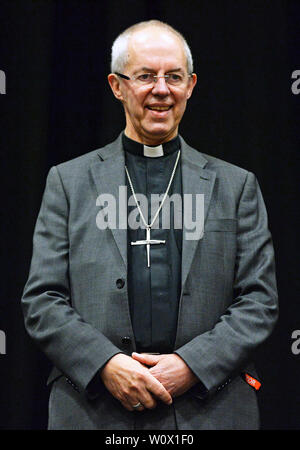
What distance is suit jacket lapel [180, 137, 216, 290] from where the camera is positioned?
2.15m

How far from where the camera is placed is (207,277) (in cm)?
216

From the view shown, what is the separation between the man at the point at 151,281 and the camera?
2.05m

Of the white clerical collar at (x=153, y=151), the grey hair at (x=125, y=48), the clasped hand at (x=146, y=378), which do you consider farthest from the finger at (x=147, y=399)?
the grey hair at (x=125, y=48)

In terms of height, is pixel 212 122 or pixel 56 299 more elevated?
pixel 212 122

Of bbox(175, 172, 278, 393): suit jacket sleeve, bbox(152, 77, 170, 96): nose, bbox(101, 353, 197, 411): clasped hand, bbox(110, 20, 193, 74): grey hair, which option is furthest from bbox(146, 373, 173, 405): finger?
bbox(110, 20, 193, 74): grey hair

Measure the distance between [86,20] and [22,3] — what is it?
0.85 ft

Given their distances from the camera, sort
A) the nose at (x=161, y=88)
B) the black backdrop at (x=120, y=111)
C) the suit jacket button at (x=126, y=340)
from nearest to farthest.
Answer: the suit jacket button at (x=126, y=340) → the nose at (x=161, y=88) → the black backdrop at (x=120, y=111)

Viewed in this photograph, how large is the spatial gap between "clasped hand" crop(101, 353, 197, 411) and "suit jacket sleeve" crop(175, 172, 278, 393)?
1.7 inches

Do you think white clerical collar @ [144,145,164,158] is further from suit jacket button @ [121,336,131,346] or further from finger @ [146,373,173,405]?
finger @ [146,373,173,405]

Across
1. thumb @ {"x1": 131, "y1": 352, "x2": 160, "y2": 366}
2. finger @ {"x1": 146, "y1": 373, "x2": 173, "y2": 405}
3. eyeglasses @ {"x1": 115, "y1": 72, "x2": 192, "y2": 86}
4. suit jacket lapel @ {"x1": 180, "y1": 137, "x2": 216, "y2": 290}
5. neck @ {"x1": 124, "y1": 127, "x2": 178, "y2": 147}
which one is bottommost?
finger @ {"x1": 146, "y1": 373, "x2": 173, "y2": 405}

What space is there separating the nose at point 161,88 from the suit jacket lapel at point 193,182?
0.24 m

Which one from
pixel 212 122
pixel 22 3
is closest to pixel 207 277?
pixel 212 122

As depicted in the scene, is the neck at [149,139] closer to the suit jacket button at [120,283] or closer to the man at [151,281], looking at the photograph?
the man at [151,281]
